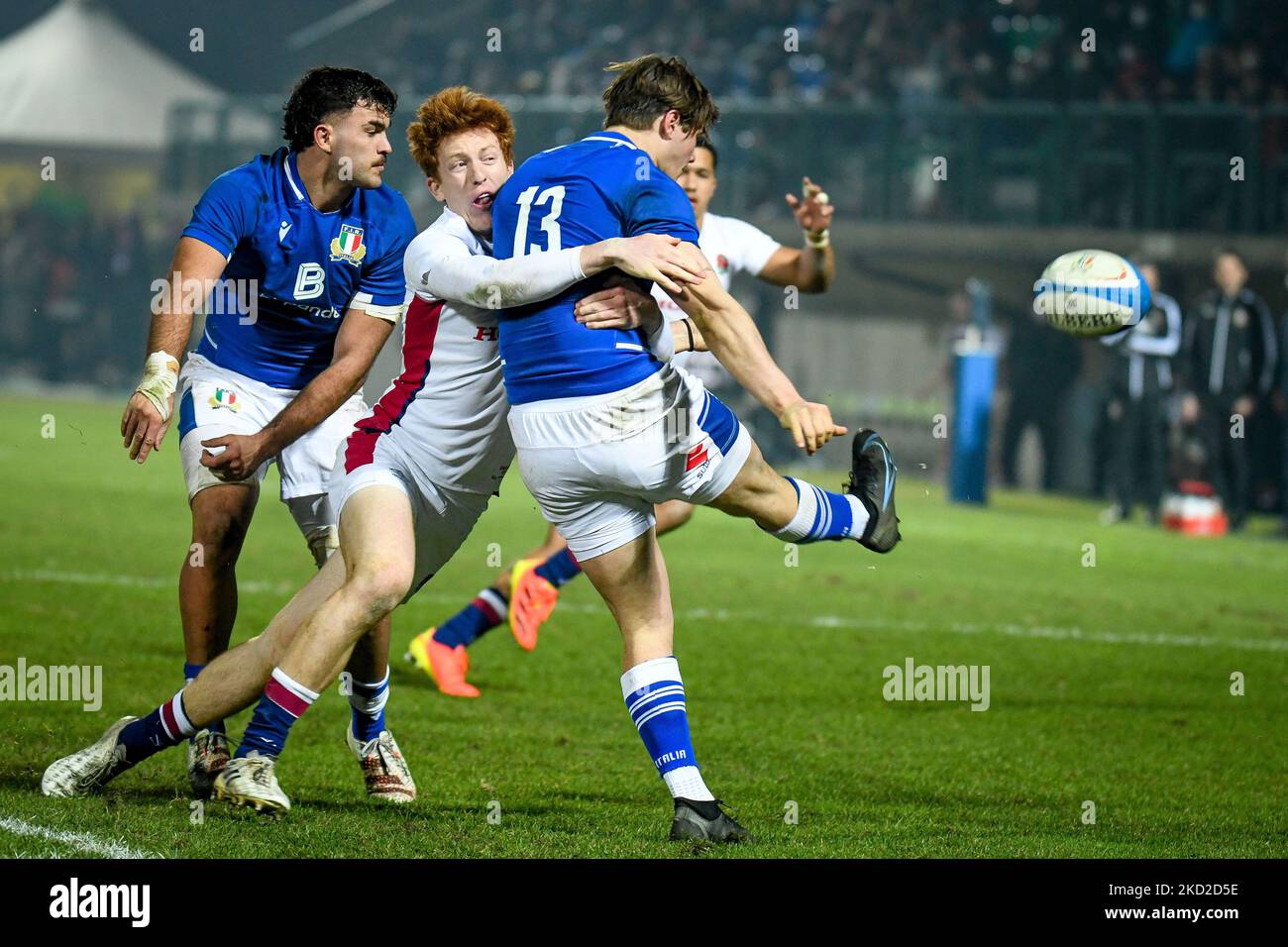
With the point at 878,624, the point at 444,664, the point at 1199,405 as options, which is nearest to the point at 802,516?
the point at 444,664

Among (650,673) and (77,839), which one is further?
(650,673)

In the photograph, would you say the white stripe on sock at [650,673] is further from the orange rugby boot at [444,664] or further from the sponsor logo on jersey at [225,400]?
the orange rugby boot at [444,664]

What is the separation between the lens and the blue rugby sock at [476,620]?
7.30 m

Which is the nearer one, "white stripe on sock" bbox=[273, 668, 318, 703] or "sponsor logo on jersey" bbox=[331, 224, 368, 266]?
"white stripe on sock" bbox=[273, 668, 318, 703]

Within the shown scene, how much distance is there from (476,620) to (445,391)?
2.69 meters

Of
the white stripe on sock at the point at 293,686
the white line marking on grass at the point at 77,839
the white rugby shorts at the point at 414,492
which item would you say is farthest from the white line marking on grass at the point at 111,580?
the white line marking on grass at the point at 77,839

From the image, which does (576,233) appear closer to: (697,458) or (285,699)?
(697,458)

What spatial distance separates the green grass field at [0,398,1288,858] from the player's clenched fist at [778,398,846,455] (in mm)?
1087

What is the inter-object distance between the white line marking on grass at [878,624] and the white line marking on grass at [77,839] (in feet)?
15.3

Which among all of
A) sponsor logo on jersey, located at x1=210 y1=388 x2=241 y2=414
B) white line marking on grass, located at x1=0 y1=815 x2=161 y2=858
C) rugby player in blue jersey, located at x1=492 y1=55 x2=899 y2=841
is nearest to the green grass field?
white line marking on grass, located at x1=0 y1=815 x2=161 y2=858

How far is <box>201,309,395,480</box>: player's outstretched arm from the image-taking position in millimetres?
5086

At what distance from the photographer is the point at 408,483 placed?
15.8 feet

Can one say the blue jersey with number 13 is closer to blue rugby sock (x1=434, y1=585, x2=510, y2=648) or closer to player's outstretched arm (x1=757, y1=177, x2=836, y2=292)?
player's outstretched arm (x1=757, y1=177, x2=836, y2=292)
